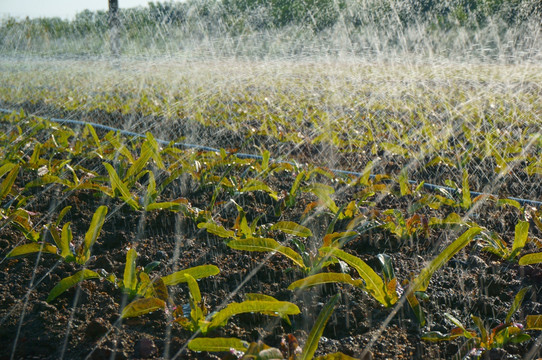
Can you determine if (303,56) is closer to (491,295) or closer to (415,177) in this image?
(415,177)

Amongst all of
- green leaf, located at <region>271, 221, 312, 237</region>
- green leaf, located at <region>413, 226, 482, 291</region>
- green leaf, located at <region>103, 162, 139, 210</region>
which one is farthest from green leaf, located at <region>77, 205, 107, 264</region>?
green leaf, located at <region>413, 226, 482, 291</region>

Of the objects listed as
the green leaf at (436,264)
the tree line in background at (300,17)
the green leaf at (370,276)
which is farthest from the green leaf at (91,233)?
the tree line in background at (300,17)

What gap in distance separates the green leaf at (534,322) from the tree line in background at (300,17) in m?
12.4

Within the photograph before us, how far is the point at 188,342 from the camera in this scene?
36.1 inches

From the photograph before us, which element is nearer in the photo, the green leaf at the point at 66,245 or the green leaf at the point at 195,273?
the green leaf at the point at 195,273

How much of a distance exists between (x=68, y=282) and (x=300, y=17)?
42.3 feet

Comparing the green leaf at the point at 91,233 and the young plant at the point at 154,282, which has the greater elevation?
the green leaf at the point at 91,233

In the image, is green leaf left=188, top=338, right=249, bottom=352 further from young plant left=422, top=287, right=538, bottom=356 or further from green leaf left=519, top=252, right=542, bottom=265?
green leaf left=519, top=252, right=542, bottom=265

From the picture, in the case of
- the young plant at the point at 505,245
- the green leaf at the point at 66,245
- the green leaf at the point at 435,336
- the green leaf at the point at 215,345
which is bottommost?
the young plant at the point at 505,245

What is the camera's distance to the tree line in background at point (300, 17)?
12.7 meters

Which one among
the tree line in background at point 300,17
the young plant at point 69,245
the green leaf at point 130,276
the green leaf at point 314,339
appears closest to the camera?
the green leaf at point 314,339

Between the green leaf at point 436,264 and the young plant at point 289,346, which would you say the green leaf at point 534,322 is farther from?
the young plant at point 289,346

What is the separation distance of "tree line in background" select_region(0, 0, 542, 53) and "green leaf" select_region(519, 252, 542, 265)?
12.2 metres

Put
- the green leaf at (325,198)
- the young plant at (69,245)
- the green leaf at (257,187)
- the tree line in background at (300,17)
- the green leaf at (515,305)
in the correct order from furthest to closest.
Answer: the tree line in background at (300,17), the green leaf at (257,187), the green leaf at (325,198), the young plant at (69,245), the green leaf at (515,305)
